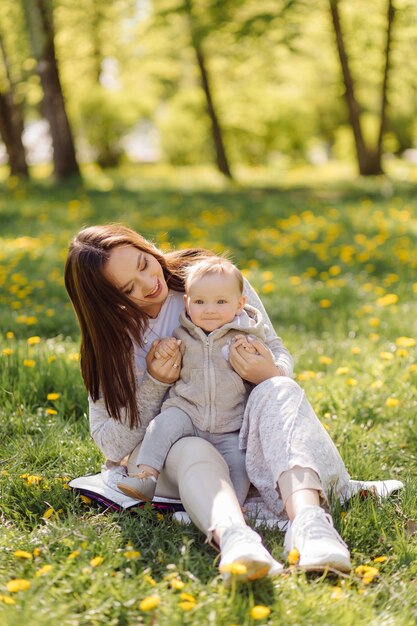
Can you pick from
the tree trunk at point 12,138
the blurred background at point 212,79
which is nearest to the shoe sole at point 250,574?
the blurred background at point 212,79

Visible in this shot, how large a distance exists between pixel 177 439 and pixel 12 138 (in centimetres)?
1564

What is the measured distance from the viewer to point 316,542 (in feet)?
7.16

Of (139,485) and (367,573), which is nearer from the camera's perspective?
(367,573)

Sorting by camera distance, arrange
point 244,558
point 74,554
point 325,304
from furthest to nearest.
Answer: point 325,304 → point 74,554 → point 244,558

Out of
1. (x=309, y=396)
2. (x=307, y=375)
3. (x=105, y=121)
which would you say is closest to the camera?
(x=309, y=396)

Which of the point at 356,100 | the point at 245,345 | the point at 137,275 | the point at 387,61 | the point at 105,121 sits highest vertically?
the point at 137,275

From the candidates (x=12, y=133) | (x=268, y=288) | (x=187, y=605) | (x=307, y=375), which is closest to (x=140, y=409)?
(x=187, y=605)

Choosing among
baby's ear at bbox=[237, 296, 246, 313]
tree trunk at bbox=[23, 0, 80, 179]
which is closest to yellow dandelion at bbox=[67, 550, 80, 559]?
baby's ear at bbox=[237, 296, 246, 313]

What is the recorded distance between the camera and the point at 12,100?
17.9 meters

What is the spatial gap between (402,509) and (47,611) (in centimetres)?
131

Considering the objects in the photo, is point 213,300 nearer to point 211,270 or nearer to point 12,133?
point 211,270

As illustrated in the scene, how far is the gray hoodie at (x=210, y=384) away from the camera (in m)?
2.64

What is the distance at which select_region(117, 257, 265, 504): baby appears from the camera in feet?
8.57

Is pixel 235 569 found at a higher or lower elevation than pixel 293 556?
higher
